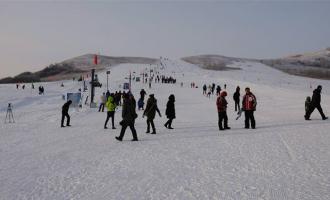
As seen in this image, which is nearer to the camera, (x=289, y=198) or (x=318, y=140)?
(x=289, y=198)

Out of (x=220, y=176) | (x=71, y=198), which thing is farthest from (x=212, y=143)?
(x=71, y=198)

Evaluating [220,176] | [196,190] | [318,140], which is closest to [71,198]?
[196,190]

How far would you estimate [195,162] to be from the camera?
1041cm

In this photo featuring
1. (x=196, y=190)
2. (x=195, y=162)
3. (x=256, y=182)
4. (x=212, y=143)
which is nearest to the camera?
(x=196, y=190)

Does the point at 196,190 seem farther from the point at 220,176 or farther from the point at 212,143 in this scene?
the point at 212,143

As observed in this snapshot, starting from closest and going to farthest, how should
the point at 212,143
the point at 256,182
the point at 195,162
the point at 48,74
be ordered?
the point at 256,182 < the point at 195,162 < the point at 212,143 < the point at 48,74

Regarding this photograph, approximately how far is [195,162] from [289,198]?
11.0ft

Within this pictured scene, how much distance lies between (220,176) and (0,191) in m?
4.49

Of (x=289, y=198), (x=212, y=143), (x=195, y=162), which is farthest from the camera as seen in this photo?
(x=212, y=143)

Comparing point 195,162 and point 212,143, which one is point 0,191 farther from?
point 212,143

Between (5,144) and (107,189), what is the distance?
7407 millimetres

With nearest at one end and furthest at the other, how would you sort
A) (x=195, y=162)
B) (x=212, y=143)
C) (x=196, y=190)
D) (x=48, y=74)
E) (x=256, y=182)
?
(x=196, y=190)
(x=256, y=182)
(x=195, y=162)
(x=212, y=143)
(x=48, y=74)

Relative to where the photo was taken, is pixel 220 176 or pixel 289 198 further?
pixel 220 176

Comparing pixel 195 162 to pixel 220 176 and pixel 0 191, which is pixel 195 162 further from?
pixel 0 191
